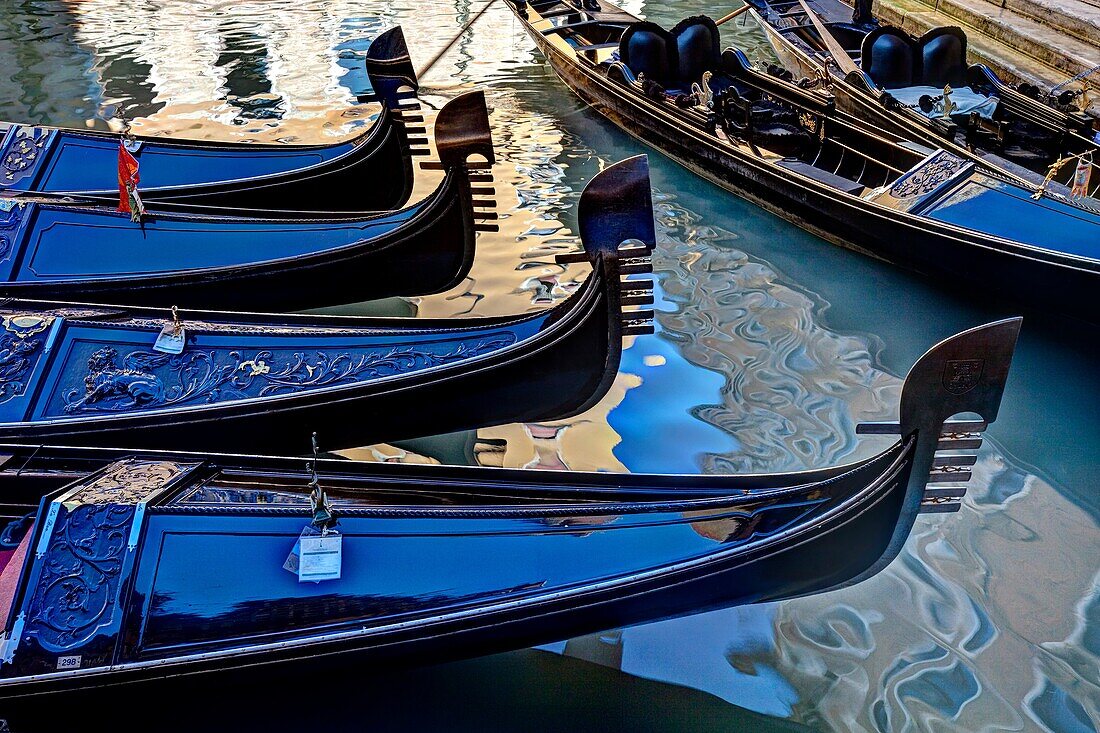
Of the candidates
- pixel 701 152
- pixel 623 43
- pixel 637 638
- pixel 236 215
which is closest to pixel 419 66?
pixel 623 43

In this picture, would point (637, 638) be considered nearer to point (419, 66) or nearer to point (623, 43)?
point (623, 43)

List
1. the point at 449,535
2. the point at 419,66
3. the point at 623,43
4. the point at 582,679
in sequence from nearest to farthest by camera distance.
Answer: the point at 449,535
the point at 582,679
the point at 623,43
the point at 419,66

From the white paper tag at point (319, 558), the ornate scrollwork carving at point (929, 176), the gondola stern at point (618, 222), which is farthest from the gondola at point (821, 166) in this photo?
the white paper tag at point (319, 558)

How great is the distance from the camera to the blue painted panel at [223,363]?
2.16 metres

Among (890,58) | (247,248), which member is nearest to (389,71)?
(247,248)

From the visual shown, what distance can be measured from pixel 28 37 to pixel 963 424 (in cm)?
825

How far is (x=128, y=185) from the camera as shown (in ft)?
8.91

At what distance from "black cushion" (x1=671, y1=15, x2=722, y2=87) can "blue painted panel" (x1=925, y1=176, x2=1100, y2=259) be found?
216 cm

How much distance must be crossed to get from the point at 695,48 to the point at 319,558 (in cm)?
427

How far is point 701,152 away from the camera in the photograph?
4363 millimetres

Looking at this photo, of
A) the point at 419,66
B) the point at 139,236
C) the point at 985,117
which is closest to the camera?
the point at 139,236

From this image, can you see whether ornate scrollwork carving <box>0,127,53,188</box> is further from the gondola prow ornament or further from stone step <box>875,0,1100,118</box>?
stone step <box>875,0,1100,118</box>

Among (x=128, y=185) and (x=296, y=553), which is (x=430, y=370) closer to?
(x=296, y=553)

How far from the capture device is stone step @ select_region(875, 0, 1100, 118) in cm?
604
